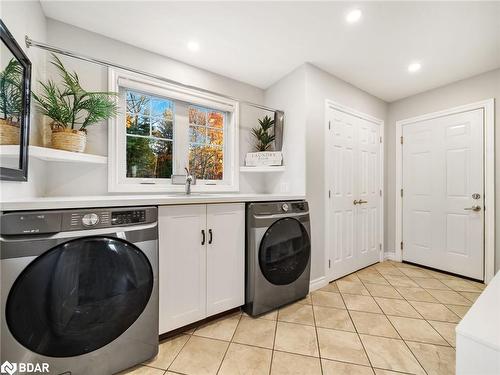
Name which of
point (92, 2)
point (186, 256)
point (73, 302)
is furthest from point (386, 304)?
point (92, 2)

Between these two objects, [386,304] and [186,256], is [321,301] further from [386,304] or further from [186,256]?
[186,256]

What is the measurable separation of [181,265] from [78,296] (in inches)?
22.4

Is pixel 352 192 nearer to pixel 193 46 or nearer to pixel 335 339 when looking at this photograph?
pixel 335 339

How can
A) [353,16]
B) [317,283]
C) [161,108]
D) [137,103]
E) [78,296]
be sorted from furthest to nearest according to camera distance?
[317,283] < [161,108] < [137,103] < [353,16] < [78,296]

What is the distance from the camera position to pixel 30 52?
4.57 feet

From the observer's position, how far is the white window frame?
1821 mm

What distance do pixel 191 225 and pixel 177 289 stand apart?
1.45ft

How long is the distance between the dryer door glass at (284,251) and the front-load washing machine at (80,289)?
34.3 inches

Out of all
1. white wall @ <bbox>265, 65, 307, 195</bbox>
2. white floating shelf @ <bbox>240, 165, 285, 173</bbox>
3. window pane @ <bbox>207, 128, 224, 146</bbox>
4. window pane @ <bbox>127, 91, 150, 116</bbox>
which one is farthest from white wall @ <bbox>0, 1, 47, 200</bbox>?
white wall @ <bbox>265, 65, 307, 195</bbox>

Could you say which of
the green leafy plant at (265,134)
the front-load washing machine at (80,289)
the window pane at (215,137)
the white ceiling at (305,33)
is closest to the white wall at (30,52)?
the white ceiling at (305,33)

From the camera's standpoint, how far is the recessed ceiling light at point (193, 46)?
6.32 feet

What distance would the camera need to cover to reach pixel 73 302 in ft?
3.46

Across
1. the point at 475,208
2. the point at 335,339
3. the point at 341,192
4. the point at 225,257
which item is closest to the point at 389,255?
the point at 475,208

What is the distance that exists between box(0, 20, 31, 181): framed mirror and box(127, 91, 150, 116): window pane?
2.46 feet
